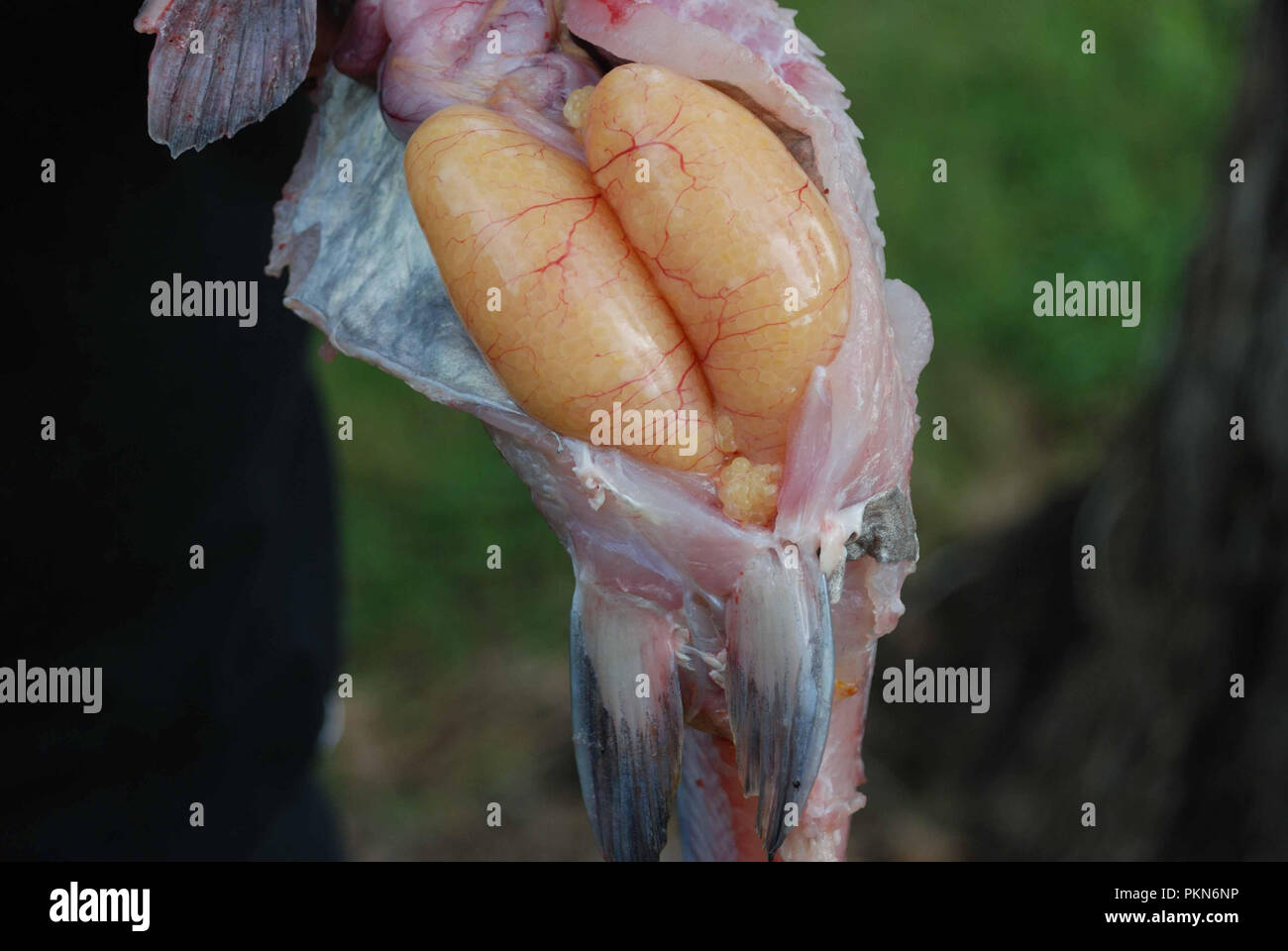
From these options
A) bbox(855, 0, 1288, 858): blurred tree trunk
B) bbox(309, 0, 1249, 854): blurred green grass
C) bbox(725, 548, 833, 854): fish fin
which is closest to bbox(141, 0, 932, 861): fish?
bbox(725, 548, 833, 854): fish fin

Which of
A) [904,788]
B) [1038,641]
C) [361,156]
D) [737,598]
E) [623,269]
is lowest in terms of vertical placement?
[904,788]

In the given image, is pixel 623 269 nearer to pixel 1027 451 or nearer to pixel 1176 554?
pixel 1176 554

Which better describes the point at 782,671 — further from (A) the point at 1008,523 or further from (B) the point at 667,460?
(A) the point at 1008,523

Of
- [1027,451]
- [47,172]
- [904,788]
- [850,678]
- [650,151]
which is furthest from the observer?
[1027,451]

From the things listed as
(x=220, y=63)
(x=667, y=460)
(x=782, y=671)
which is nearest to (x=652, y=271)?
(x=667, y=460)

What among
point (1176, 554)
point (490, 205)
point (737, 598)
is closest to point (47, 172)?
point (490, 205)

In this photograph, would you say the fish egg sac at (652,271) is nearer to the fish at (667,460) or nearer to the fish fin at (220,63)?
the fish at (667,460)
